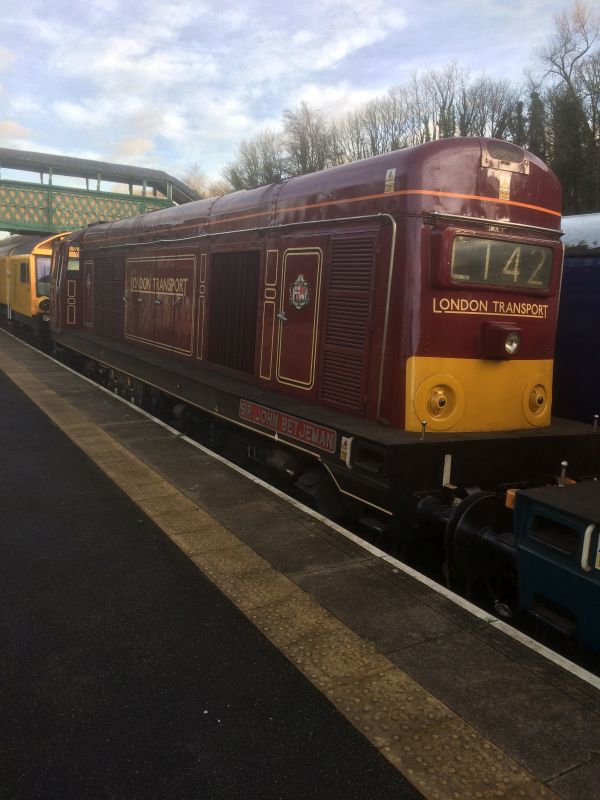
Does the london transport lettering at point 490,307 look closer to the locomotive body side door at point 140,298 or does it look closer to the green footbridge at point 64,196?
the locomotive body side door at point 140,298

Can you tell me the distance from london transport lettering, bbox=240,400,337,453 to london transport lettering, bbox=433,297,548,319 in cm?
129

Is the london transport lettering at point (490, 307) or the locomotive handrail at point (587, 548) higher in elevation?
the london transport lettering at point (490, 307)

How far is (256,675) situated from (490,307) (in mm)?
3300

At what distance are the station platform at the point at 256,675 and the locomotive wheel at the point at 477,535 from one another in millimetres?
307

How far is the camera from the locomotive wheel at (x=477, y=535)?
4.07 metres

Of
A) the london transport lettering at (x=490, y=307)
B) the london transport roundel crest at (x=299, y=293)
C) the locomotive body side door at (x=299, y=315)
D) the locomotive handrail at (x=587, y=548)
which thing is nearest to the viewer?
the locomotive handrail at (x=587, y=548)

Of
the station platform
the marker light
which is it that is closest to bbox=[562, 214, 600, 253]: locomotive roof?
the marker light

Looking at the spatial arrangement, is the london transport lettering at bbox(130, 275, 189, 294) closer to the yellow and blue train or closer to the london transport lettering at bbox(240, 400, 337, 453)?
the london transport lettering at bbox(240, 400, 337, 453)

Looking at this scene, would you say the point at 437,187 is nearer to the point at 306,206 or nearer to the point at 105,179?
the point at 306,206

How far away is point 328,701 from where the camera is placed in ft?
9.62

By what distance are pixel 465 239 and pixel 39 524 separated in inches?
161

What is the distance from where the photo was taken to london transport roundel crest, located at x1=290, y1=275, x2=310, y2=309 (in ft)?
19.0

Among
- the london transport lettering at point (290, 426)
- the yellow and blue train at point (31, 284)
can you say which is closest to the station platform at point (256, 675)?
the london transport lettering at point (290, 426)

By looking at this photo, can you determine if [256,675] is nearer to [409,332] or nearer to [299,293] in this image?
[409,332]
